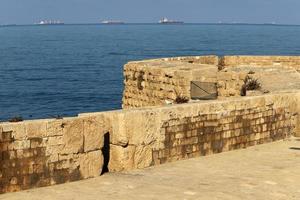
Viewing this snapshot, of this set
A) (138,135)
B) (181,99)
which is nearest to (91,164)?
→ (138,135)

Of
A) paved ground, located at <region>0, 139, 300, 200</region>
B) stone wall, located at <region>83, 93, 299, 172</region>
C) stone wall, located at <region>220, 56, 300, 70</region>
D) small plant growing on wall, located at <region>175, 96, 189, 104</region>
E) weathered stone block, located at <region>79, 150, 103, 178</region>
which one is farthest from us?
stone wall, located at <region>220, 56, 300, 70</region>

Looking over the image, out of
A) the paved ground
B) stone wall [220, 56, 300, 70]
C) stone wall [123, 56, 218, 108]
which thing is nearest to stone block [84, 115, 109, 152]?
the paved ground

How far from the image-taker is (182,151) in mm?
11797

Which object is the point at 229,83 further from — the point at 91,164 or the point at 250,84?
the point at 91,164

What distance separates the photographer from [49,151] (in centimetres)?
988

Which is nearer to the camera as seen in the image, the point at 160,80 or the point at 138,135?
the point at 138,135

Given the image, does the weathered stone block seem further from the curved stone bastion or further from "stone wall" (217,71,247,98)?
"stone wall" (217,71,247,98)

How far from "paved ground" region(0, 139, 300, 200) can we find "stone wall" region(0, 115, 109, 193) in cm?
21

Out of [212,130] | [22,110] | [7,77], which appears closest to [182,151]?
[212,130]

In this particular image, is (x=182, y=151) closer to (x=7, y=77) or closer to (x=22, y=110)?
(x=22, y=110)

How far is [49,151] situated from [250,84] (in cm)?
889

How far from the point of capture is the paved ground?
938 cm

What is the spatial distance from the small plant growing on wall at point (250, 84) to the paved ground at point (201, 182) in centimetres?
480

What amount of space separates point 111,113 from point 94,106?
108ft
